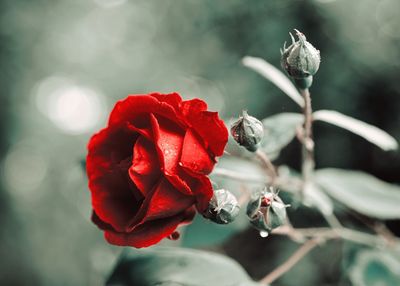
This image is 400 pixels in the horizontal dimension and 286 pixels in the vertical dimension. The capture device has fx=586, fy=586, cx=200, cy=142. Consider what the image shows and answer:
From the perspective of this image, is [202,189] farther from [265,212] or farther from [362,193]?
[362,193]

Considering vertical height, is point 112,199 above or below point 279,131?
below

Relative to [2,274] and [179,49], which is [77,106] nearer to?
[179,49]

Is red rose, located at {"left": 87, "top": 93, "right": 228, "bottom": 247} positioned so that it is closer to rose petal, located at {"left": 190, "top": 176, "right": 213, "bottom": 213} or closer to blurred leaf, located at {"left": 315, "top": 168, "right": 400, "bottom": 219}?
rose petal, located at {"left": 190, "top": 176, "right": 213, "bottom": 213}

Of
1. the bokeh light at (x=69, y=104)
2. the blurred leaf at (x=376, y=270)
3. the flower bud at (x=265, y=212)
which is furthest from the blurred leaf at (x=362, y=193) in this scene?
the bokeh light at (x=69, y=104)

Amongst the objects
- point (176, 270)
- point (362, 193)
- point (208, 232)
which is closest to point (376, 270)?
point (362, 193)

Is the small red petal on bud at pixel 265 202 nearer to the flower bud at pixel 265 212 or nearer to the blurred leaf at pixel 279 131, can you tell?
the flower bud at pixel 265 212

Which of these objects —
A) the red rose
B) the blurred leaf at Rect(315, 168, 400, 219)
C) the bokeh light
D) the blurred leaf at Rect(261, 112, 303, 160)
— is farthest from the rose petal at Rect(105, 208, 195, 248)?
the bokeh light
